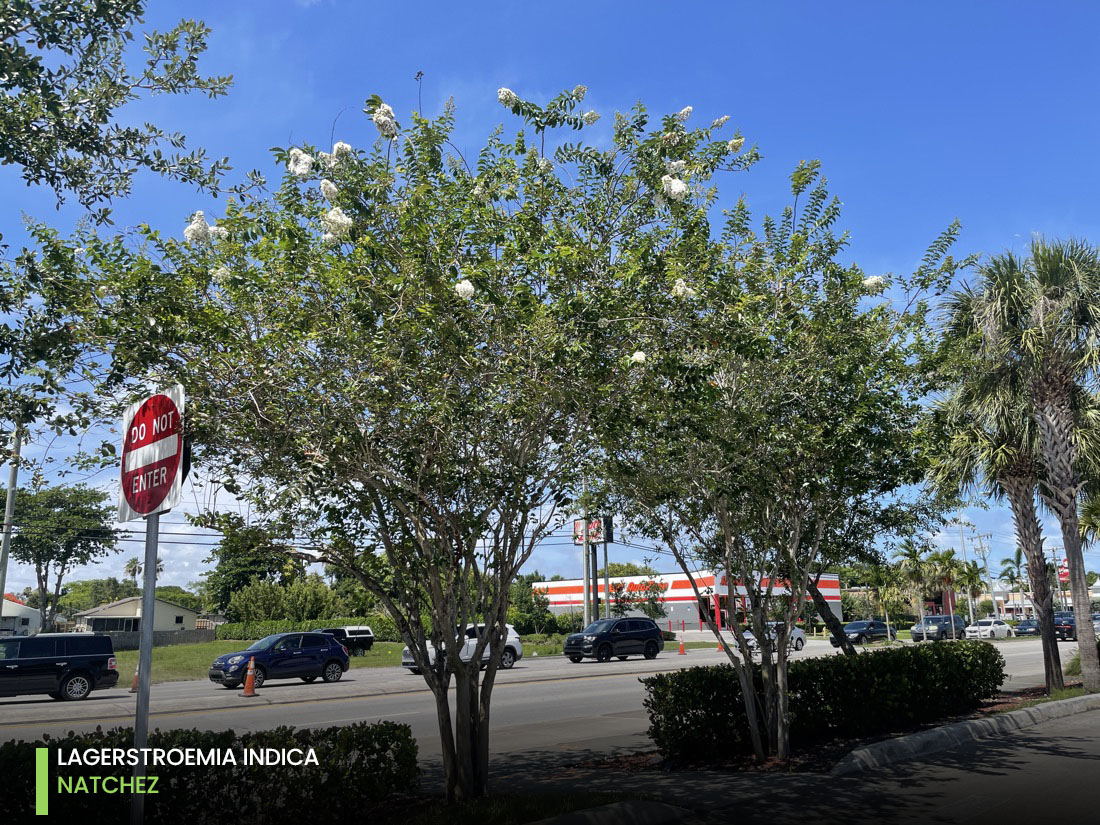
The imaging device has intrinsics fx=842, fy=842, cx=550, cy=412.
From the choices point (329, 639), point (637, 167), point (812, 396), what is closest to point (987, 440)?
point (812, 396)

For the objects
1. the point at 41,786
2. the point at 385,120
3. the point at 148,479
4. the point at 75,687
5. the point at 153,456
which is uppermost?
the point at 385,120

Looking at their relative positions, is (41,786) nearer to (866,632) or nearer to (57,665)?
(57,665)

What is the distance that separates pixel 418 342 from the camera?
6707 millimetres

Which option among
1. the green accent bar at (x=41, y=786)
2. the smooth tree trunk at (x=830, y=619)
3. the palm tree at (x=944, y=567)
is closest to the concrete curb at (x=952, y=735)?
the smooth tree trunk at (x=830, y=619)

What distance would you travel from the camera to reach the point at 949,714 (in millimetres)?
13430

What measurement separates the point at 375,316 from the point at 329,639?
23112 millimetres

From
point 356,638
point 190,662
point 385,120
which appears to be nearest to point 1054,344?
point 385,120

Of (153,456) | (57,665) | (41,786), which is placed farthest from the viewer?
(57,665)

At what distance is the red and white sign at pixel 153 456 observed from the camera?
15.0 ft

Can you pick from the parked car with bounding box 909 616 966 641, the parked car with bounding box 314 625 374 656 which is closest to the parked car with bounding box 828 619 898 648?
the parked car with bounding box 909 616 966 641

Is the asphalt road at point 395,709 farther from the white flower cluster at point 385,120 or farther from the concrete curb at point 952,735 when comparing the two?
the white flower cluster at point 385,120

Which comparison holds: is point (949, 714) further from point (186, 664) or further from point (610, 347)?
point (186, 664)

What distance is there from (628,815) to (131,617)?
96.4 metres

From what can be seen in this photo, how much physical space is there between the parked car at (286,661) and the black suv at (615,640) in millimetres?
11279
